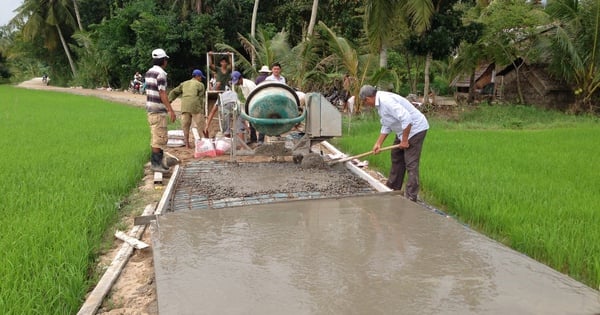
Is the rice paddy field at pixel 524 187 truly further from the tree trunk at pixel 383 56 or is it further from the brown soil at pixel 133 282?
the tree trunk at pixel 383 56

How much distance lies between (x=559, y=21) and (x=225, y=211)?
14002 mm

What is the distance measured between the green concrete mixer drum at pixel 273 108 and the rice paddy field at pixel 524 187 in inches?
58.6

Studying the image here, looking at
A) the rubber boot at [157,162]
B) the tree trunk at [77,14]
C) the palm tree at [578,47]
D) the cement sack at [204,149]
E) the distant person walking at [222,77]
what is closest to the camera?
the rubber boot at [157,162]

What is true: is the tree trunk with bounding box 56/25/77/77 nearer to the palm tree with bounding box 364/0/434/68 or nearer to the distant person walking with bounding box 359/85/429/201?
the palm tree with bounding box 364/0/434/68

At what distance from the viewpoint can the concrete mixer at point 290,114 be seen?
6.20 m

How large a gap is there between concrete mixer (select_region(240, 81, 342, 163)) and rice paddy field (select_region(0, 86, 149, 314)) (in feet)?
5.60

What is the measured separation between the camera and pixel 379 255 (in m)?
3.10

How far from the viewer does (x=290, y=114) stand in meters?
6.29

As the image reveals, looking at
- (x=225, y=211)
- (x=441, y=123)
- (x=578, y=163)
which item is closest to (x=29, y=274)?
(x=225, y=211)

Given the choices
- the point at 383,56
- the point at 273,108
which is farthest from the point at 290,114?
the point at 383,56

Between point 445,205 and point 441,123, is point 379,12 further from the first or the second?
point 445,205

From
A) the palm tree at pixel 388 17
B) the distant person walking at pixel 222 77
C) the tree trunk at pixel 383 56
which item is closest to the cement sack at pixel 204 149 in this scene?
the distant person walking at pixel 222 77

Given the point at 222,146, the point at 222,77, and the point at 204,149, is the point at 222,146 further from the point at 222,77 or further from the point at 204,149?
the point at 222,77

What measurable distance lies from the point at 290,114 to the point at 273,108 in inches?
9.7
